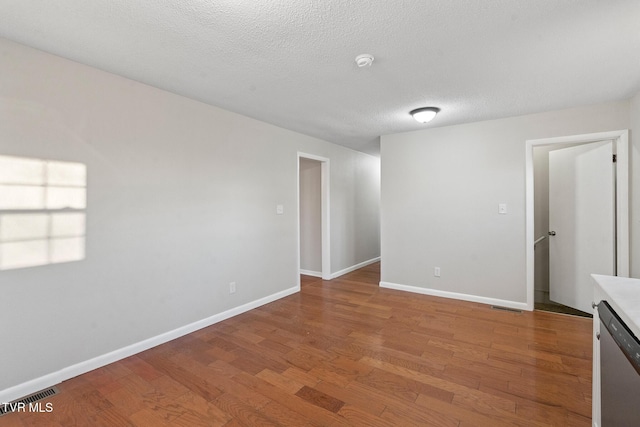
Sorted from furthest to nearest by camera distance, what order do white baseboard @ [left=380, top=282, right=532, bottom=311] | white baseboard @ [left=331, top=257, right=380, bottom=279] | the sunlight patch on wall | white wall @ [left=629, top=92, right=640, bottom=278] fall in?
white baseboard @ [left=331, top=257, right=380, bottom=279] → white baseboard @ [left=380, top=282, right=532, bottom=311] → white wall @ [left=629, top=92, right=640, bottom=278] → the sunlight patch on wall

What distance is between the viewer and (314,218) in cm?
549

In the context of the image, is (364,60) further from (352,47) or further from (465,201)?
(465,201)

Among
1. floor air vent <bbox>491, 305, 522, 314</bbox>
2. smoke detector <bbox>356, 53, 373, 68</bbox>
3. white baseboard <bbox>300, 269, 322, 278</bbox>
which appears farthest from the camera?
white baseboard <bbox>300, 269, 322, 278</bbox>

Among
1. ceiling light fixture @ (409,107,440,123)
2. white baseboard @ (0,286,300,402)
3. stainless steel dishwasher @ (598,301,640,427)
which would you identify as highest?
ceiling light fixture @ (409,107,440,123)

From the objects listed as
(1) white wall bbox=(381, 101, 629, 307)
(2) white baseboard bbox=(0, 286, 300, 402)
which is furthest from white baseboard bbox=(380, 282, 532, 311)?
(2) white baseboard bbox=(0, 286, 300, 402)

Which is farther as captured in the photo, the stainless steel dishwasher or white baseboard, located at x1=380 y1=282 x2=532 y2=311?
white baseboard, located at x1=380 y1=282 x2=532 y2=311

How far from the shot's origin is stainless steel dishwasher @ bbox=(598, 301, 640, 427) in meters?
0.99

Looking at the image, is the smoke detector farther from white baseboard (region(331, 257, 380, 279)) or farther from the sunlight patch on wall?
white baseboard (region(331, 257, 380, 279))

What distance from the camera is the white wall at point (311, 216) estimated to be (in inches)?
213

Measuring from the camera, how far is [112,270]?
244 cm

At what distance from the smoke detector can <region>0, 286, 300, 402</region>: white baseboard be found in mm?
2891

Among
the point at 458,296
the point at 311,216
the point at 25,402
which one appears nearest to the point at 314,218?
the point at 311,216

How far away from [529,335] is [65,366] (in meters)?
4.00

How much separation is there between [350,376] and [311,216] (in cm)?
355
